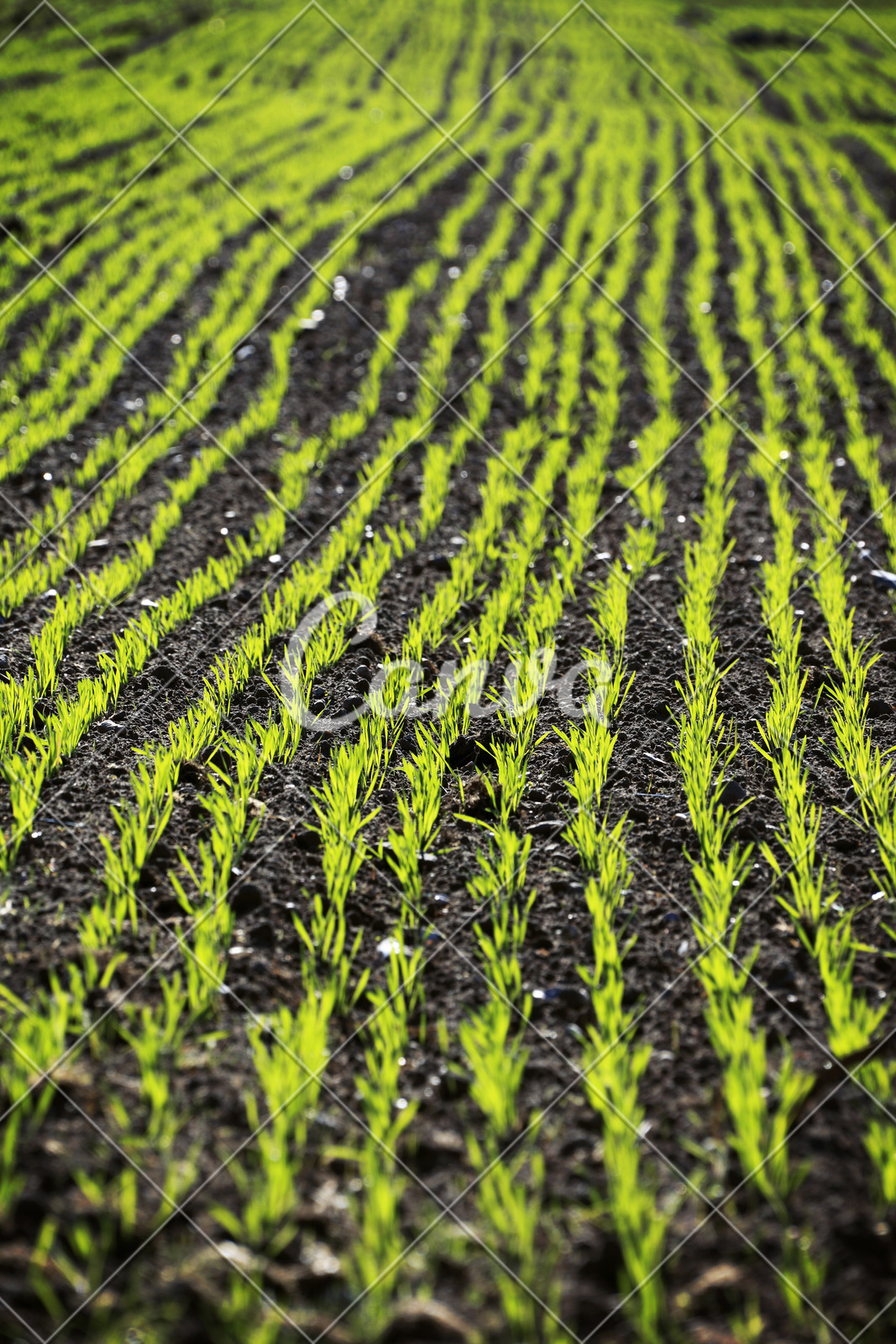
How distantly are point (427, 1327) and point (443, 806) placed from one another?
1048 mm

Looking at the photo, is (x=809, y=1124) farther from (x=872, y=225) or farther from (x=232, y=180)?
(x=232, y=180)

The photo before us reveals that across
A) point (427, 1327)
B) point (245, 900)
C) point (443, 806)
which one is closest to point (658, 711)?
point (443, 806)

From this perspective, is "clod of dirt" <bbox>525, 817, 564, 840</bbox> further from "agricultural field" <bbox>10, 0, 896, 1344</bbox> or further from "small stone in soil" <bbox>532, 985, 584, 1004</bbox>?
"small stone in soil" <bbox>532, 985, 584, 1004</bbox>

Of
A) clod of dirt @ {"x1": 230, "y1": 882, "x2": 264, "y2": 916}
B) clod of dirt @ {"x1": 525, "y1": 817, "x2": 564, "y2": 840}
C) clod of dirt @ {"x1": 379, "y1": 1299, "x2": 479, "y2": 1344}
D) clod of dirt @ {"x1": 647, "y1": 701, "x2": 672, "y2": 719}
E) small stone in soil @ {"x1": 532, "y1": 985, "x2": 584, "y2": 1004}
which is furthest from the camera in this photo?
clod of dirt @ {"x1": 647, "y1": 701, "x2": 672, "y2": 719}

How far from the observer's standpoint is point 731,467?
3.70 metres

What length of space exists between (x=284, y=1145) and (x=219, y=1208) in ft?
0.40

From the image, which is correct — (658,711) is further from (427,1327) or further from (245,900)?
(427,1327)

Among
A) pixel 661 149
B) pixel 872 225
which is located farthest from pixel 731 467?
pixel 661 149

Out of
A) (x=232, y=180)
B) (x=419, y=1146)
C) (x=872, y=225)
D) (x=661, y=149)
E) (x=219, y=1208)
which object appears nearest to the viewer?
(x=219, y=1208)

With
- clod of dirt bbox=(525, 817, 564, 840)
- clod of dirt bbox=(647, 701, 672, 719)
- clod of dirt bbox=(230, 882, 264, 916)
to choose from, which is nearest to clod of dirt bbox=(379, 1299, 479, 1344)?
clod of dirt bbox=(230, 882, 264, 916)

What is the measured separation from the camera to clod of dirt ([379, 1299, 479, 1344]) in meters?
1.12

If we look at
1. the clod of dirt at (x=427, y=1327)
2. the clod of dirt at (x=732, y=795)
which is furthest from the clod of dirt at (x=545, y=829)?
the clod of dirt at (x=427, y=1327)

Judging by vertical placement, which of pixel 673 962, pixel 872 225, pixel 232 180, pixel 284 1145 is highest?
pixel 232 180

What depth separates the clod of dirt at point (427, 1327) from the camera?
Result: 3.68ft
